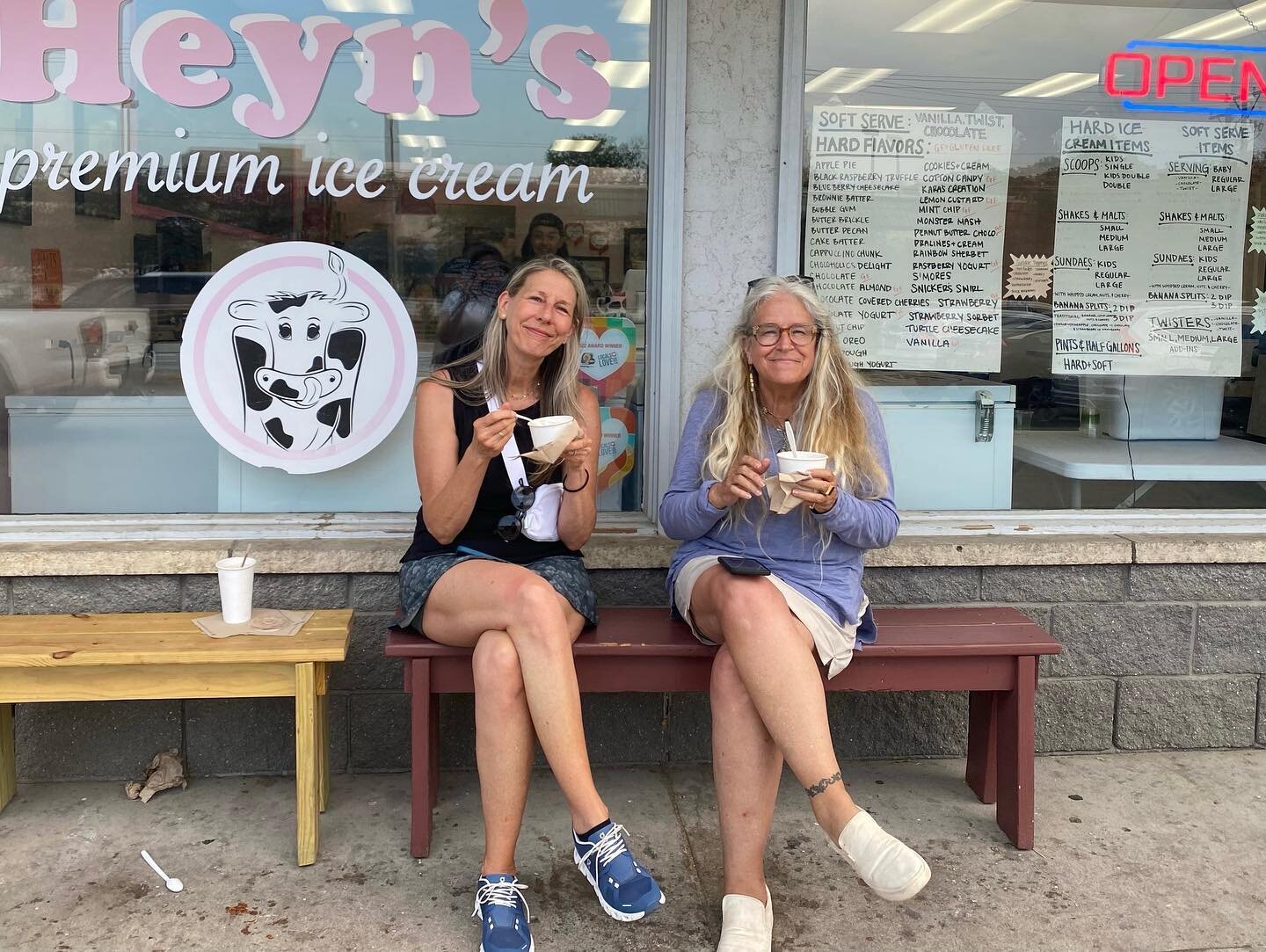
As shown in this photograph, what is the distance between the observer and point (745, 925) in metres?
2.73

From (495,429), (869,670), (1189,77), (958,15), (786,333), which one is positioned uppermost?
(958,15)

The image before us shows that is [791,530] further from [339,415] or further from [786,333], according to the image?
[339,415]

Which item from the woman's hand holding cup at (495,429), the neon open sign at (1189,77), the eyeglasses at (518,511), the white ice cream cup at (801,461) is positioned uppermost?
the neon open sign at (1189,77)

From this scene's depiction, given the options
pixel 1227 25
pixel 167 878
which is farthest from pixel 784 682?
pixel 1227 25

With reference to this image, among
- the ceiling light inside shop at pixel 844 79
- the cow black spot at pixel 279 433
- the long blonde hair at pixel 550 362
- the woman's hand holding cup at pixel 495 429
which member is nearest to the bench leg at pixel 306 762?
the woman's hand holding cup at pixel 495 429

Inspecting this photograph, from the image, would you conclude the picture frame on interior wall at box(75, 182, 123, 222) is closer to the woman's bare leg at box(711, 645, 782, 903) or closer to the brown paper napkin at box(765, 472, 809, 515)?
the brown paper napkin at box(765, 472, 809, 515)

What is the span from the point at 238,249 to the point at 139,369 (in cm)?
47

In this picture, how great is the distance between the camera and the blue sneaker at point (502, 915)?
2.66m

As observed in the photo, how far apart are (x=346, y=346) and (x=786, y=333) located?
56.7 inches

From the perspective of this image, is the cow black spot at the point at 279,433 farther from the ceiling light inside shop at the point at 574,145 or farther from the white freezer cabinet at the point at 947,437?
the white freezer cabinet at the point at 947,437

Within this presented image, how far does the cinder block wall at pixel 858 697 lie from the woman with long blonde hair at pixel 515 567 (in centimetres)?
53

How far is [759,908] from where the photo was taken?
277 cm

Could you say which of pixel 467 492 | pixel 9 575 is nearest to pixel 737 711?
pixel 467 492

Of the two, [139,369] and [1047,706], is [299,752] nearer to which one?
[139,369]
